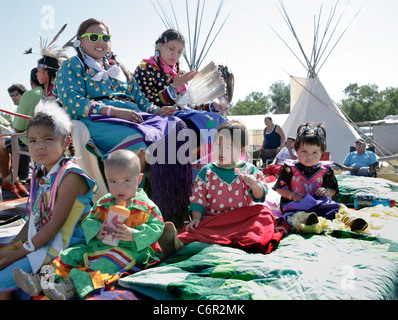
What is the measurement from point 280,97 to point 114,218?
55160 mm

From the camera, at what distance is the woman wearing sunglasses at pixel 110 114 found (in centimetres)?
239

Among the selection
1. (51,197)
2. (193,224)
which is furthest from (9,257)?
(193,224)

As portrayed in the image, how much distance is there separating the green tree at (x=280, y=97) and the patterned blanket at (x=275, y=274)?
173 ft

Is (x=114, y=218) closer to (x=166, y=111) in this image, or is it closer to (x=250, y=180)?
(x=250, y=180)

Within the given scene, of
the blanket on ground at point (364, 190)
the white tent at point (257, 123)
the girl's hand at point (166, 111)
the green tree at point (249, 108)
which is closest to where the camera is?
the girl's hand at point (166, 111)

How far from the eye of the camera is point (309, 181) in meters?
2.68

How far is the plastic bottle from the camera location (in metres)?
1.67

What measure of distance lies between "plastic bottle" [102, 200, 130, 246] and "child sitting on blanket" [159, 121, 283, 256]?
1.38 ft

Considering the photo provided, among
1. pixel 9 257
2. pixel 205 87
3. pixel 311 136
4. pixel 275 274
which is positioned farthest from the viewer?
pixel 205 87

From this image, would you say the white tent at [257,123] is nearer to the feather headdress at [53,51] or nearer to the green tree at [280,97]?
the feather headdress at [53,51]

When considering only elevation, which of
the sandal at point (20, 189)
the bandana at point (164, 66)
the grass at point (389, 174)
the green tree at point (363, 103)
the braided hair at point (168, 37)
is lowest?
the grass at point (389, 174)

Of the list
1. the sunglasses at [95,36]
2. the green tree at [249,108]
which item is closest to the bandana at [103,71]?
the sunglasses at [95,36]

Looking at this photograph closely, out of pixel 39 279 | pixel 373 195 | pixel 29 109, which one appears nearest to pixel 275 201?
pixel 373 195

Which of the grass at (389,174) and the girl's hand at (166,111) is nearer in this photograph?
the girl's hand at (166,111)
